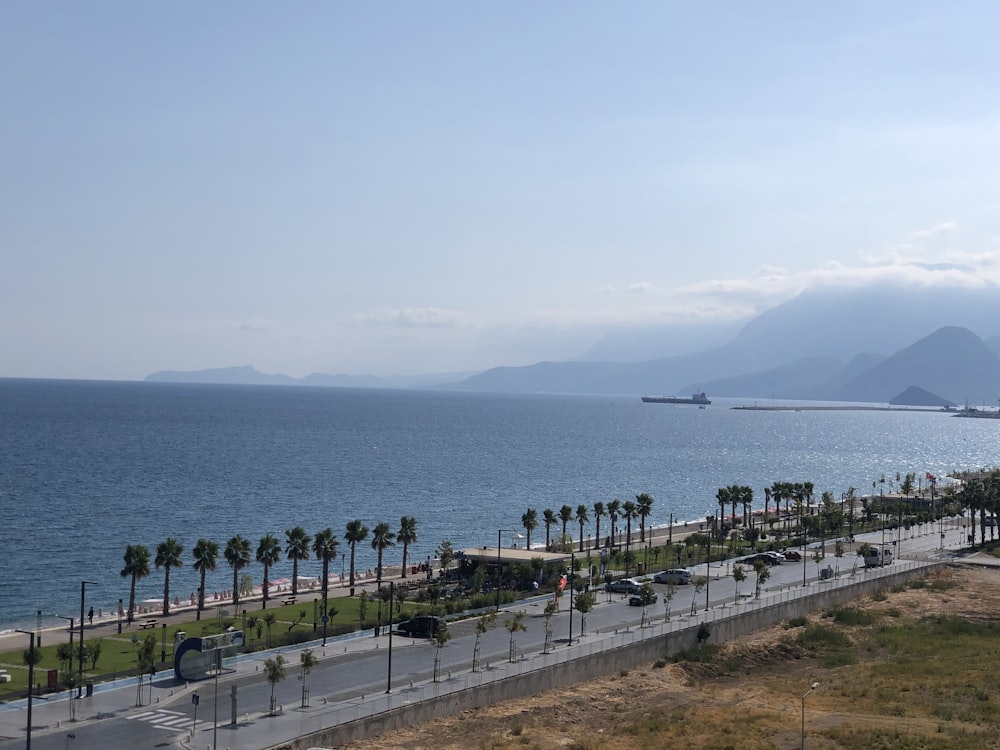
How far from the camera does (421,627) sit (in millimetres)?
56312

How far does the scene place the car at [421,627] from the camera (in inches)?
2204

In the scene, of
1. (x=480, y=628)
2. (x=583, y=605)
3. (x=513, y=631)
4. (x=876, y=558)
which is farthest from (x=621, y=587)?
(x=876, y=558)

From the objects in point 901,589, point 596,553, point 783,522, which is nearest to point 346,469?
point 783,522

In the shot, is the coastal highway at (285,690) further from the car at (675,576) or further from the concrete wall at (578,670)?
the car at (675,576)

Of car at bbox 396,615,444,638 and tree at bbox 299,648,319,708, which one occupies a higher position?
tree at bbox 299,648,319,708

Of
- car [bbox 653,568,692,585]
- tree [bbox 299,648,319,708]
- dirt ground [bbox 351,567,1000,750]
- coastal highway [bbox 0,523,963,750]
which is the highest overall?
tree [bbox 299,648,319,708]

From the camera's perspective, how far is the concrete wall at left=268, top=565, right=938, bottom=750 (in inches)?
1550

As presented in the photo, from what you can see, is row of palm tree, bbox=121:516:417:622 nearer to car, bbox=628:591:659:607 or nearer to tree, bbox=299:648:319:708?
tree, bbox=299:648:319:708

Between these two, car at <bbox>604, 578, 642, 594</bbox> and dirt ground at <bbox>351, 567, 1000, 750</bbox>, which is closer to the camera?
dirt ground at <bbox>351, 567, 1000, 750</bbox>

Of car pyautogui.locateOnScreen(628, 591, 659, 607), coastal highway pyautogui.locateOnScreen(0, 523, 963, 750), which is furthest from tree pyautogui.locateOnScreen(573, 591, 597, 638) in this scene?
car pyautogui.locateOnScreen(628, 591, 659, 607)

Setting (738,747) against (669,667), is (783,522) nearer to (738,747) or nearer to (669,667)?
(669,667)

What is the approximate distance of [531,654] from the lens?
5241 centimetres

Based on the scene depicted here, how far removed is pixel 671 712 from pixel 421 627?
1498 cm

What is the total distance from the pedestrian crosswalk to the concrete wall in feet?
14.1
